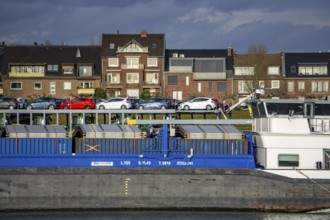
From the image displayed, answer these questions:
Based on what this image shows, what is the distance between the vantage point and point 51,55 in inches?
3620

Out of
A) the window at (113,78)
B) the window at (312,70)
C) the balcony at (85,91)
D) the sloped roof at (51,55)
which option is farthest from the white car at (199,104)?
the sloped roof at (51,55)

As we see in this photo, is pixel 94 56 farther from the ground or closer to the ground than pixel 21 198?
farther from the ground

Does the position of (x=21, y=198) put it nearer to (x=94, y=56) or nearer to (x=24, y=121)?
(x=24, y=121)

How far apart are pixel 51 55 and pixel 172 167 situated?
6227 cm

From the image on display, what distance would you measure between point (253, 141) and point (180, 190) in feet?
17.0

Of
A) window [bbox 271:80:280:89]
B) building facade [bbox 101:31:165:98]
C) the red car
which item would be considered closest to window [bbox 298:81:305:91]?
window [bbox 271:80:280:89]

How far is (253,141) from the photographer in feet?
114

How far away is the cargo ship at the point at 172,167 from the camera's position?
31.6 metres

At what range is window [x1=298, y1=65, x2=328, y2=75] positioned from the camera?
8794 centimetres

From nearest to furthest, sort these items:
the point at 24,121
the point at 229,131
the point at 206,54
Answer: the point at 229,131 → the point at 24,121 → the point at 206,54

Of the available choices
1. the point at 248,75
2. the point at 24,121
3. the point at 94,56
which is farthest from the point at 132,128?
the point at 94,56

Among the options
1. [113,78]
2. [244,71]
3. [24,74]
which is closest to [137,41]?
[113,78]

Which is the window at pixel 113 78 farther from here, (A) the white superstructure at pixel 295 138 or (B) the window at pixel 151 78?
(A) the white superstructure at pixel 295 138

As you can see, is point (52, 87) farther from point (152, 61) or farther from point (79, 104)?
point (79, 104)
